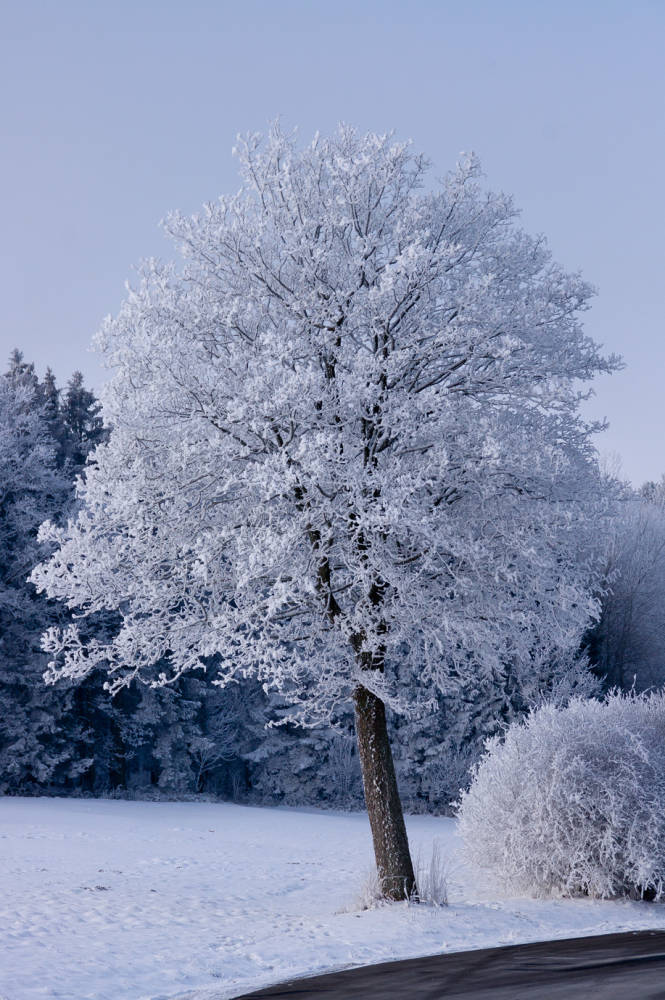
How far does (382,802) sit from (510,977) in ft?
14.9

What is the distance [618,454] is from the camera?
38.0 meters

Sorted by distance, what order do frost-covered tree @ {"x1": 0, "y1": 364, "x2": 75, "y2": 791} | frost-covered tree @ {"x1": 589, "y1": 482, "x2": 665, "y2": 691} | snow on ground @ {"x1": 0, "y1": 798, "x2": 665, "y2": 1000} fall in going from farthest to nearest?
frost-covered tree @ {"x1": 589, "y1": 482, "x2": 665, "y2": 691} < frost-covered tree @ {"x1": 0, "y1": 364, "x2": 75, "y2": 791} < snow on ground @ {"x1": 0, "y1": 798, "x2": 665, "y2": 1000}

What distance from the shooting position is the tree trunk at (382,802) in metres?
11.4

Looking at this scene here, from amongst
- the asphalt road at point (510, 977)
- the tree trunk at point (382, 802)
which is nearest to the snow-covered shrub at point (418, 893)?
the tree trunk at point (382, 802)

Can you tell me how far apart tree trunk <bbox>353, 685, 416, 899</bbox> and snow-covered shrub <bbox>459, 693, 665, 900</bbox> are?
2157 millimetres

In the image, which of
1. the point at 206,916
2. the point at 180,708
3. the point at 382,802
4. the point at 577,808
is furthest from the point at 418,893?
the point at 180,708

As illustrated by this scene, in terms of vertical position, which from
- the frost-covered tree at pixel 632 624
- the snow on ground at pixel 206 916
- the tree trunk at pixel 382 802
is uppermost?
the frost-covered tree at pixel 632 624

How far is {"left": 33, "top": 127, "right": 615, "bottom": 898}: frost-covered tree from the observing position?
34.8ft

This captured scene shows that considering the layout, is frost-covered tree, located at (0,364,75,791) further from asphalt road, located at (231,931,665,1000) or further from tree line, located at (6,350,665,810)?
asphalt road, located at (231,931,665,1000)

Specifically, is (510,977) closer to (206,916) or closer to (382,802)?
(382,802)

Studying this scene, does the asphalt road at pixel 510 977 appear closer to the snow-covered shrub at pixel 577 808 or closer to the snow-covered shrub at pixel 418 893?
the snow-covered shrub at pixel 418 893

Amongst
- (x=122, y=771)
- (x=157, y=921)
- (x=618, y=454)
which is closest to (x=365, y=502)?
(x=157, y=921)

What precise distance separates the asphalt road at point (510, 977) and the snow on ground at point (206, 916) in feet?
1.76

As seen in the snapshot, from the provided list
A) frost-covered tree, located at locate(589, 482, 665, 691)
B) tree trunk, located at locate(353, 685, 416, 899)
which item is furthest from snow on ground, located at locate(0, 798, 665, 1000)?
frost-covered tree, located at locate(589, 482, 665, 691)
